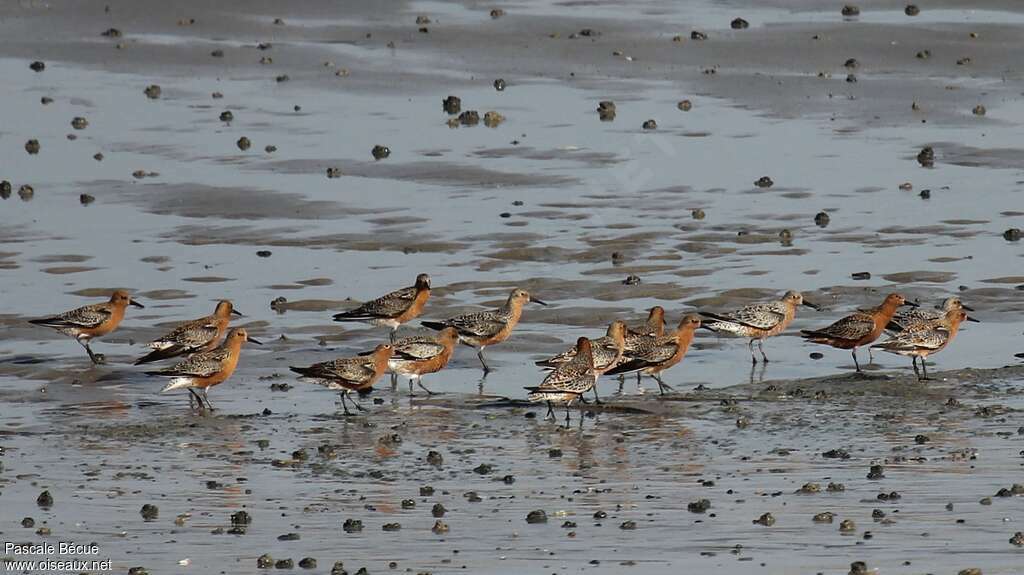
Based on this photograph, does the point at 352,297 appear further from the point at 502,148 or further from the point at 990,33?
the point at 990,33

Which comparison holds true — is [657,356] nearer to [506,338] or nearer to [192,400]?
[506,338]

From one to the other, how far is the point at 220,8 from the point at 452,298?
19.0 meters

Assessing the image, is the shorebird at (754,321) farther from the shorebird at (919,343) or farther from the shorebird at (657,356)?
the shorebird at (919,343)

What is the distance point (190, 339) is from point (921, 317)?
7.40 m

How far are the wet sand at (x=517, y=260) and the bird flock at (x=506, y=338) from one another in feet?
0.96

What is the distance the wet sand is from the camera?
13.8 meters

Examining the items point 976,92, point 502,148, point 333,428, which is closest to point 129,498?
point 333,428

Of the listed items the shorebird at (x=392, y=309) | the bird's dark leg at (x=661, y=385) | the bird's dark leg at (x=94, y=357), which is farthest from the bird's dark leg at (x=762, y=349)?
the bird's dark leg at (x=94, y=357)

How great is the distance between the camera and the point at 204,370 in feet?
60.9

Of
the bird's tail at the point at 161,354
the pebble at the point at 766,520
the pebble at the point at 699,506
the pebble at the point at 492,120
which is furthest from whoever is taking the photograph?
the pebble at the point at 492,120

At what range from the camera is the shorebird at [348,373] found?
60.1ft

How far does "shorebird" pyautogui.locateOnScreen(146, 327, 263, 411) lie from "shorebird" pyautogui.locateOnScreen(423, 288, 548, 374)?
8.08 feet

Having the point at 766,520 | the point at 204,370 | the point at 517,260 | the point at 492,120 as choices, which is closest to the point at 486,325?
the point at 204,370

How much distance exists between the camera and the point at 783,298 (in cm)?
2112
